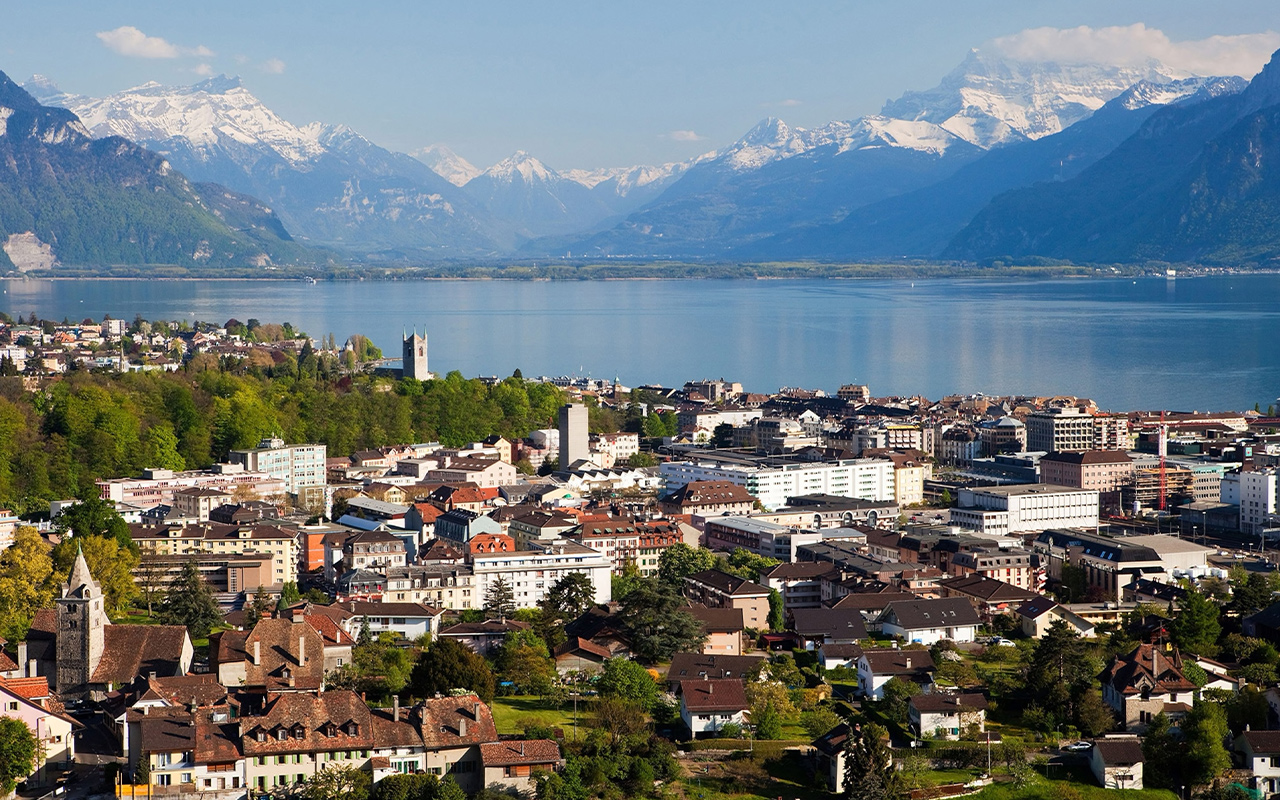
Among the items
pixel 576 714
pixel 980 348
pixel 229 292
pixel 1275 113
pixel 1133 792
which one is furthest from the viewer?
pixel 1275 113

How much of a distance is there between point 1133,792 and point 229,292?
104 meters

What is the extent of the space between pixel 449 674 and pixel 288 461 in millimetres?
17073

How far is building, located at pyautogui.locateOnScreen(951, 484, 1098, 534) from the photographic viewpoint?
88.5 ft

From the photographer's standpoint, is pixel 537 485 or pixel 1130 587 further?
pixel 537 485

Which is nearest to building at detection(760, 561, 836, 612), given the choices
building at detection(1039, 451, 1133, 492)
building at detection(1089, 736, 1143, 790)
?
building at detection(1089, 736, 1143, 790)

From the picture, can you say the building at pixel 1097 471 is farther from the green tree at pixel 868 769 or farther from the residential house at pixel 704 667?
the green tree at pixel 868 769

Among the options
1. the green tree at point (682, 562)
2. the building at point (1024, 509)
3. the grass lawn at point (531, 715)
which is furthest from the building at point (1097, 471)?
the grass lawn at point (531, 715)

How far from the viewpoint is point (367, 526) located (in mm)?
25344

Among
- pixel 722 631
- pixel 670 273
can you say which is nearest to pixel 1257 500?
pixel 722 631

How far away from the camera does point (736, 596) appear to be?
64.9 ft

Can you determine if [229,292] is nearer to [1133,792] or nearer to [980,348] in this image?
[980,348]

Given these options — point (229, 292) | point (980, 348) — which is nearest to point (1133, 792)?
point (980, 348)

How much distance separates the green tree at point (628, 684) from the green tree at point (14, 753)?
5035 mm

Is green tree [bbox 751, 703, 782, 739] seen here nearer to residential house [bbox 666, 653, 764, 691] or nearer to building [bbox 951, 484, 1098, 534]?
residential house [bbox 666, 653, 764, 691]
